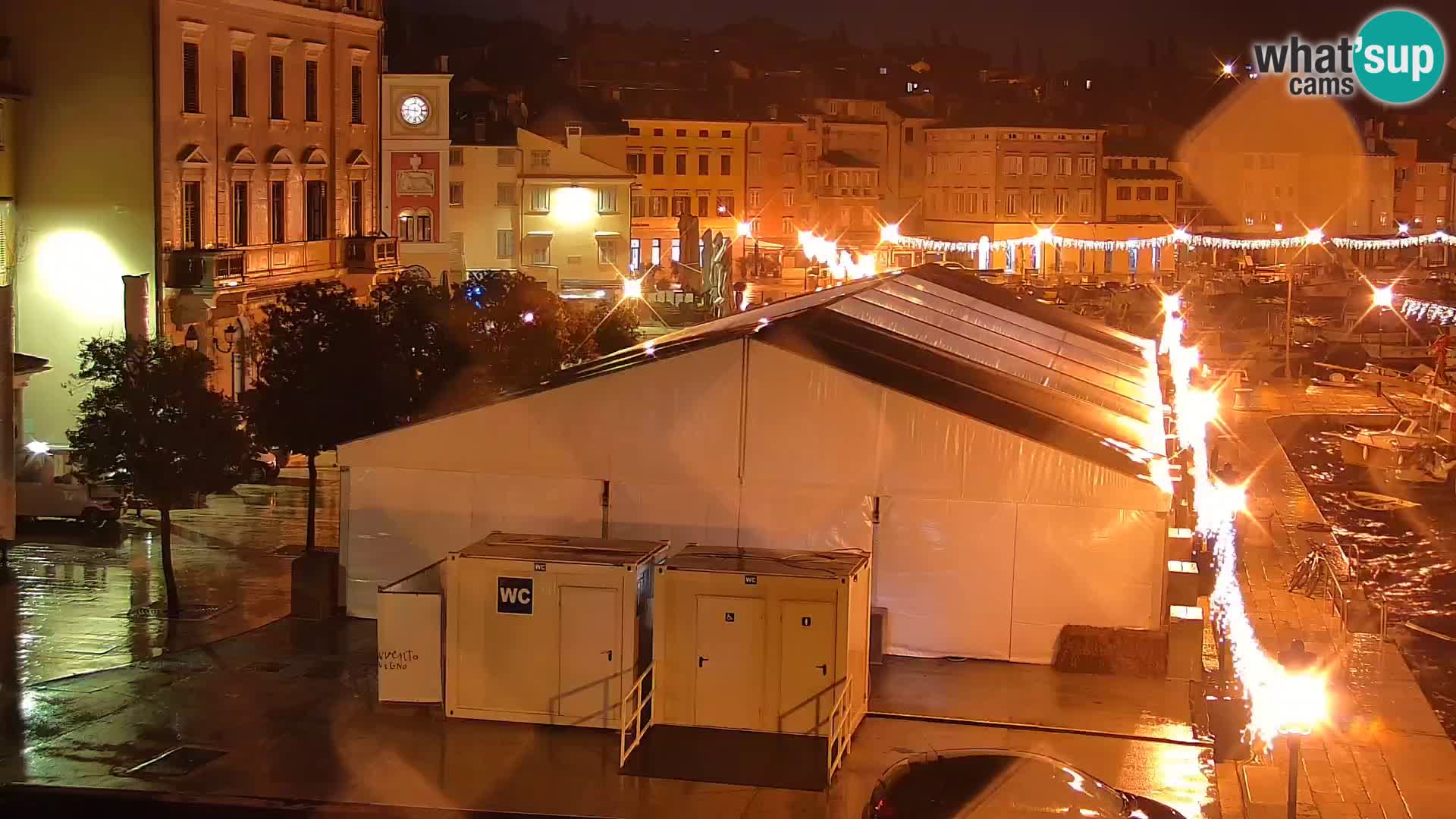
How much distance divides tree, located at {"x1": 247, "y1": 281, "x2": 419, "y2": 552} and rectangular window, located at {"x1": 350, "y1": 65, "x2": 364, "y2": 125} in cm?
1524

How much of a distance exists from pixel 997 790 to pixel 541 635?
3.37 m

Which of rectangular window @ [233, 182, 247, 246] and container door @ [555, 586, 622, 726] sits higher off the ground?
rectangular window @ [233, 182, 247, 246]

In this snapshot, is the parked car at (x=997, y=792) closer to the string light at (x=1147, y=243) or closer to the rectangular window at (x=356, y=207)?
the rectangular window at (x=356, y=207)

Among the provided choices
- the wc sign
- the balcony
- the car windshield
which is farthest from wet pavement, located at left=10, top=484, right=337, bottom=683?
the car windshield

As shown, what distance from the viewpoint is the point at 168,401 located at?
64.5ft

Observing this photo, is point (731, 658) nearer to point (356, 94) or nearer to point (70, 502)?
point (70, 502)

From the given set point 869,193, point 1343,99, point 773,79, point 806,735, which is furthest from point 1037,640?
point 1343,99

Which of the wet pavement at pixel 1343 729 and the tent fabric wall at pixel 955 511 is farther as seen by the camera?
the tent fabric wall at pixel 955 511

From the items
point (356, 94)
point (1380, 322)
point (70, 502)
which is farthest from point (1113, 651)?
point (1380, 322)

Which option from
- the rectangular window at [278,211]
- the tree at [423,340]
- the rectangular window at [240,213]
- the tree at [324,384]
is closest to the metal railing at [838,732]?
the tree at [324,384]

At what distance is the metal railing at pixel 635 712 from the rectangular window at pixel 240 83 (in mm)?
22991

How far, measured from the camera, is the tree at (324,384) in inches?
877

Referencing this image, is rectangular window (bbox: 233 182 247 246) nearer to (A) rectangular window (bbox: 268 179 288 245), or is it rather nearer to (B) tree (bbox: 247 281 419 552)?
(A) rectangular window (bbox: 268 179 288 245)

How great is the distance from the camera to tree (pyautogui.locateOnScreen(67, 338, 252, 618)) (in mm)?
19281
